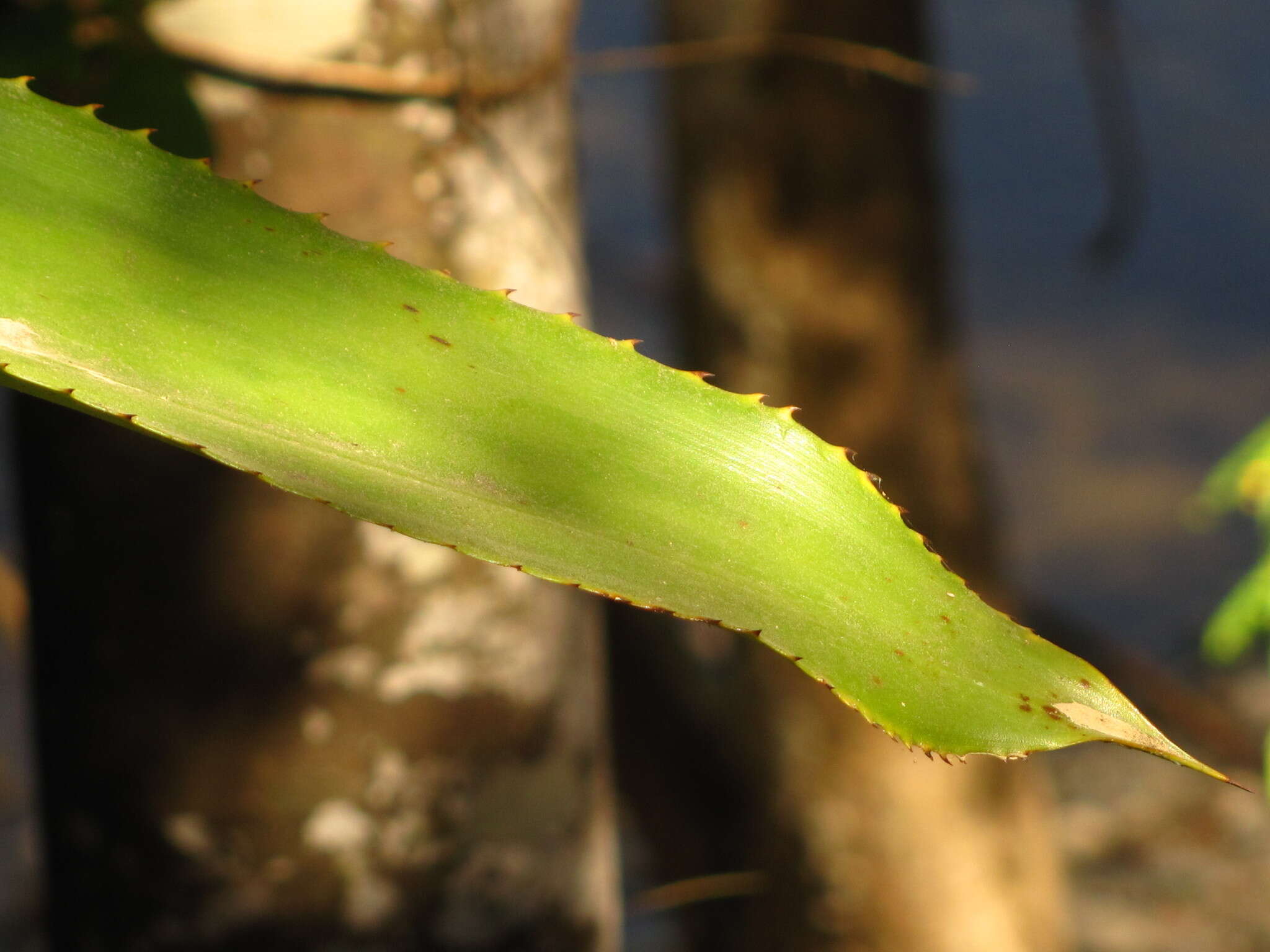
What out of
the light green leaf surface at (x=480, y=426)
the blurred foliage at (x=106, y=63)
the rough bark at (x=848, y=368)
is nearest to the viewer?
the light green leaf surface at (x=480, y=426)

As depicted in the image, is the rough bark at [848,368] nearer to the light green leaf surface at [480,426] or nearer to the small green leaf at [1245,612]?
the small green leaf at [1245,612]

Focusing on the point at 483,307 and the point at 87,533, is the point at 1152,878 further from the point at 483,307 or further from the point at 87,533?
the point at 483,307

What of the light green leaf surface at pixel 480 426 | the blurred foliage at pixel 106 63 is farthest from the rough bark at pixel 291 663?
the light green leaf surface at pixel 480 426

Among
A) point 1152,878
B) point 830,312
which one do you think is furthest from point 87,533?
point 1152,878

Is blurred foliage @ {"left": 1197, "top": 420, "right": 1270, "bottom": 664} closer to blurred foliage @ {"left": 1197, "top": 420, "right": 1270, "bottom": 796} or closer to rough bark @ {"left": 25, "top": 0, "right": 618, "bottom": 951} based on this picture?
blurred foliage @ {"left": 1197, "top": 420, "right": 1270, "bottom": 796}

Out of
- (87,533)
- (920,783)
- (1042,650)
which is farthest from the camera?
(920,783)

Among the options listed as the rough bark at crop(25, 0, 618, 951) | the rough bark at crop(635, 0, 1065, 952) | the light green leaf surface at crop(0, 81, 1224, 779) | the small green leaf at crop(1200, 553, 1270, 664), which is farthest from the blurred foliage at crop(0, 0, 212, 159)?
the rough bark at crop(635, 0, 1065, 952)

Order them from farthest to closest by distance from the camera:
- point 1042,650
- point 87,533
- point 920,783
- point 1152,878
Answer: point 1152,878
point 920,783
point 87,533
point 1042,650
